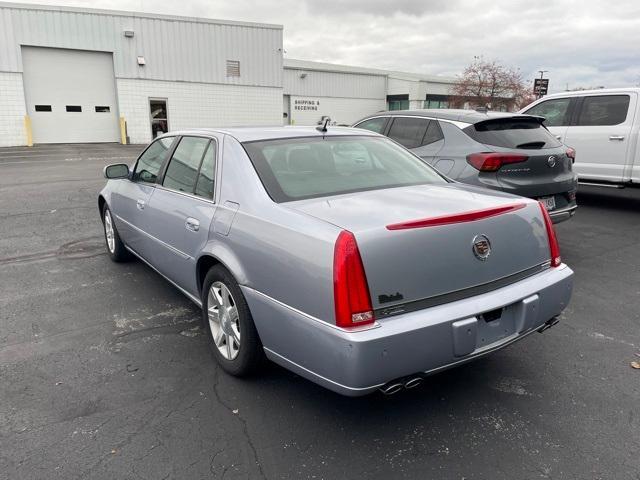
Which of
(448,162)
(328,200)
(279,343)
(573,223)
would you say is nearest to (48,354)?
(279,343)

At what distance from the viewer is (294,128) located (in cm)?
378

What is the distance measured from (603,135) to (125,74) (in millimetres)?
22602

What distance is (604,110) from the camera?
8.12 m

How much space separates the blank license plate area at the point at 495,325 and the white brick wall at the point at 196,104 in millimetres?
24784

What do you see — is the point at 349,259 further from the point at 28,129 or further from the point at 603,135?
the point at 28,129

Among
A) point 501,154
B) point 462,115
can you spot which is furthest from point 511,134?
point 462,115

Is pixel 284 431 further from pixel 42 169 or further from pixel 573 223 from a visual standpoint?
pixel 42 169

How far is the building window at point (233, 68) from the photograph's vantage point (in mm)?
26828

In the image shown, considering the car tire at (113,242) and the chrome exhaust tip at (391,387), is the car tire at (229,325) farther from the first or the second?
the car tire at (113,242)

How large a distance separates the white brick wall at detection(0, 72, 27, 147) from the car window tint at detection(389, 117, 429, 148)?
72.7ft

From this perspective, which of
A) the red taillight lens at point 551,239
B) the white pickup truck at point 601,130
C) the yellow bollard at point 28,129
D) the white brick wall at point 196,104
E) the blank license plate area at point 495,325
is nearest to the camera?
the blank license plate area at point 495,325

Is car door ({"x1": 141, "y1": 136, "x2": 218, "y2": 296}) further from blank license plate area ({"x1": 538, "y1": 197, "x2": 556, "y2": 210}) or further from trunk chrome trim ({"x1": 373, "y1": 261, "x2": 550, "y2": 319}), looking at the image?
blank license plate area ({"x1": 538, "y1": 197, "x2": 556, "y2": 210})

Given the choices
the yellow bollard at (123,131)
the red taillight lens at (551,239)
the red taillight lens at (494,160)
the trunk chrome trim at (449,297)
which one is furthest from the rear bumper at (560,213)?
the yellow bollard at (123,131)

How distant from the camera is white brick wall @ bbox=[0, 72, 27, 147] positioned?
21875 mm
